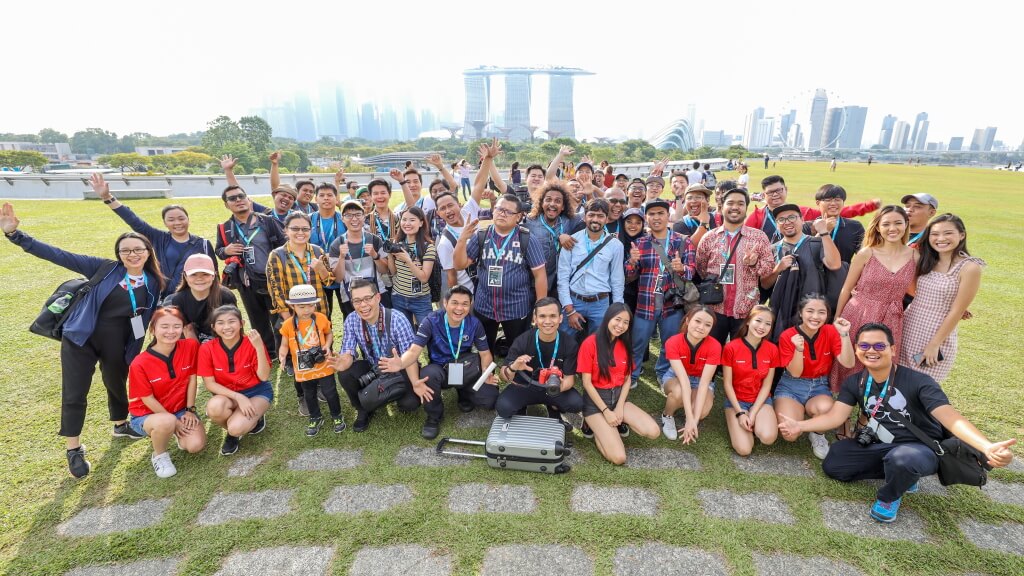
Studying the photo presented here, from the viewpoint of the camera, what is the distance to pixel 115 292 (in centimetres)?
362

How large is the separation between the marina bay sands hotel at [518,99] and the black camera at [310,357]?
140m

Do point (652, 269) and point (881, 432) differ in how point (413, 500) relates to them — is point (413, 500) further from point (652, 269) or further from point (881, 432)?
point (881, 432)

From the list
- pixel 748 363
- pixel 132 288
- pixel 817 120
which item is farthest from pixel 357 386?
pixel 817 120

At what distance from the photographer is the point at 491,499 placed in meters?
3.26

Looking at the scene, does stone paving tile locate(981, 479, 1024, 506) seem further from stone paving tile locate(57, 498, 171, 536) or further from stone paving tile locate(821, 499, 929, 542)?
stone paving tile locate(57, 498, 171, 536)

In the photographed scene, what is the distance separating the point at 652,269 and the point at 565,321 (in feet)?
A: 3.29

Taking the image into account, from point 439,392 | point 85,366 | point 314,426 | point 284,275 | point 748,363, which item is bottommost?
point 314,426

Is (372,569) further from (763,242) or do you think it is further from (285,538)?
(763,242)

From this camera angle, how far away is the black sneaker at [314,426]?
13.1 ft

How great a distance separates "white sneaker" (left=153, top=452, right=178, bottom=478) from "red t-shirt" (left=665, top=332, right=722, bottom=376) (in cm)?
425

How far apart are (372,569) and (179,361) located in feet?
7.96

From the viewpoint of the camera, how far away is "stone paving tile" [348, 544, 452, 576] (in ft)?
8.86

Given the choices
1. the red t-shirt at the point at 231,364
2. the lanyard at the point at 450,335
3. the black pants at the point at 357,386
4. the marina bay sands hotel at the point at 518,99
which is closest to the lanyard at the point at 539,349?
the lanyard at the point at 450,335

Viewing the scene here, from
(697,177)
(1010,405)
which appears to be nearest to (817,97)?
(697,177)
